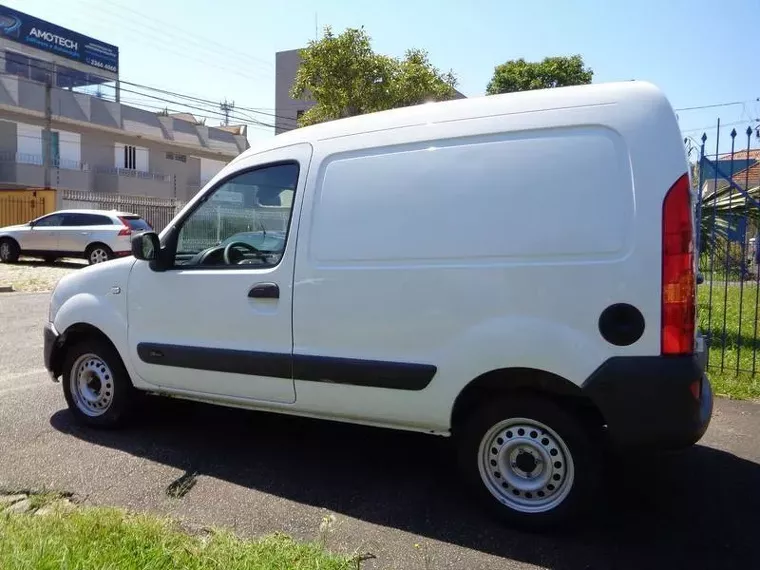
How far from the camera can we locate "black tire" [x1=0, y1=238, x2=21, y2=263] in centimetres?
1772

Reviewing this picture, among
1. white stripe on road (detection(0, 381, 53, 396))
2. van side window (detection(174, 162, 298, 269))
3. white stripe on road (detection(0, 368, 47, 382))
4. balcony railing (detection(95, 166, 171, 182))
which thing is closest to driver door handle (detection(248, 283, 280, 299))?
van side window (detection(174, 162, 298, 269))

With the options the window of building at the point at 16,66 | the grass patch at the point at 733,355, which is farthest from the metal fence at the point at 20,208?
the grass patch at the point at 733,355

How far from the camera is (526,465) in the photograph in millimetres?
3248

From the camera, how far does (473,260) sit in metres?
3.18

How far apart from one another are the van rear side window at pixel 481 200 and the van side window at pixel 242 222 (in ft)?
1.12

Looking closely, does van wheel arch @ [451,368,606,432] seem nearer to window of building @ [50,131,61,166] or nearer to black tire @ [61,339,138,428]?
black tire @ [61,339,138,428]

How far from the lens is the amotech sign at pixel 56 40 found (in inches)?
1604

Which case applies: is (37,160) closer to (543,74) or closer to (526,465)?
(543,74)

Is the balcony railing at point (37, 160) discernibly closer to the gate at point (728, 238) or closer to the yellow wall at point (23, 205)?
the yellow wall at point (23, 205)

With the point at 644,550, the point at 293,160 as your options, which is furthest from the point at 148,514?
the point at 644,550

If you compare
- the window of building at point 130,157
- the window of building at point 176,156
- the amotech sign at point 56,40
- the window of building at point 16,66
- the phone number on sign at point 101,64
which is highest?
the amotech sign at point 56,40

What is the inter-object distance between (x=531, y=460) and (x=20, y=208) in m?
24.7

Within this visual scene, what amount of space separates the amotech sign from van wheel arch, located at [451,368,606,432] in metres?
47.1

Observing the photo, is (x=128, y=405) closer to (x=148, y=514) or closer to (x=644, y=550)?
(x=148, y=514)
